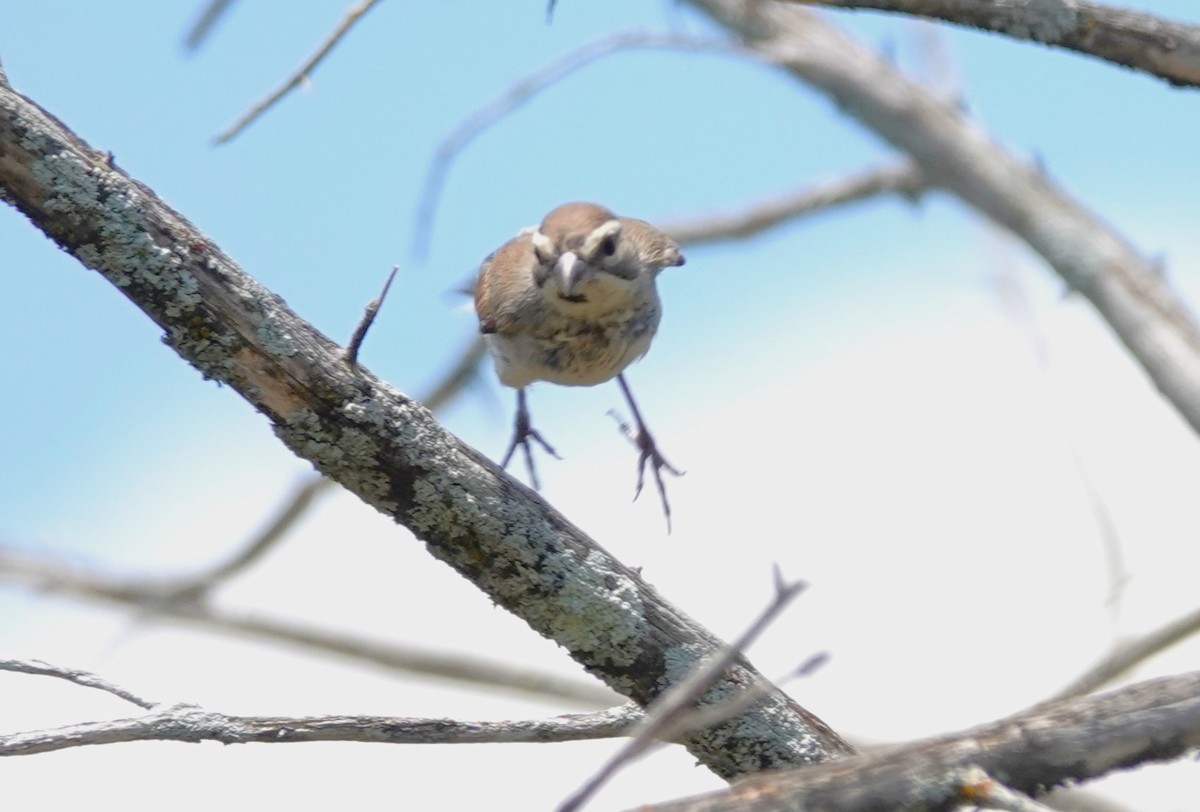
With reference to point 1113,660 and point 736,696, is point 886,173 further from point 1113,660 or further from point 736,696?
point 736,696

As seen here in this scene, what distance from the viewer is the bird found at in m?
4.96

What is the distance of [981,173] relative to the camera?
8172mm

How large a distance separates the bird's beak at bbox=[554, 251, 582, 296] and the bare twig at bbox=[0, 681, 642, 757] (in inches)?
75.1

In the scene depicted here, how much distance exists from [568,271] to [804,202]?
4767 mm

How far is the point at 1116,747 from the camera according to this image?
2.52 m

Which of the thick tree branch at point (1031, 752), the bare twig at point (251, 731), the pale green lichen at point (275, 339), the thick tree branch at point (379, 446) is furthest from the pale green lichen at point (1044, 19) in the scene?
the bare twig at point (251, 731)

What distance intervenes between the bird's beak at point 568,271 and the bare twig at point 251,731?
1907mm

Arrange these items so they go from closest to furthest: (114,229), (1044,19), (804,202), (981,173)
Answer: (114,229)
(1044,19)
(981,173)
(804,202)

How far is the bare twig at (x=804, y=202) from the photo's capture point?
894cm

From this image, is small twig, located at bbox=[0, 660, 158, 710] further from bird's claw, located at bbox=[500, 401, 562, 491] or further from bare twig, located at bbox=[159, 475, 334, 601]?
bare twig, located at bbox=[159, 475, 334, 601]

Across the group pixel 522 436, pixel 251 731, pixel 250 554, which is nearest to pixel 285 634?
pixel 250 554

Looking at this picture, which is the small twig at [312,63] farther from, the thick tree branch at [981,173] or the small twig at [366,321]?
the thick tree branch at [981,173]

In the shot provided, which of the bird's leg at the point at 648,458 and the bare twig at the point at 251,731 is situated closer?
the bare twig at the point at 251,731

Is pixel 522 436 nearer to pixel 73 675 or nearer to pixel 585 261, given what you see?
pixel 585 261
